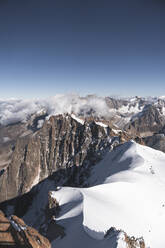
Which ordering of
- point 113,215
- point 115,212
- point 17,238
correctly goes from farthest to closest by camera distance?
point 115,212
point 113,215
point 17,238

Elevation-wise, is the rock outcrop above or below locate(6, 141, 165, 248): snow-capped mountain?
above

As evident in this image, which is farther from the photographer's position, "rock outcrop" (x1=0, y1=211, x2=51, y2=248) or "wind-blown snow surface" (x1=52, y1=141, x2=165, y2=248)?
"wind-blown snow surface" (x1=52, y1=141, x2=165, y2=248)

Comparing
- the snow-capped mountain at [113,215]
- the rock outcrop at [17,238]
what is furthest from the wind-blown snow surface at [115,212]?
the rock outcrop at [17,238]

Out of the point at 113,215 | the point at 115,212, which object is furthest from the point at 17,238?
the point at 115,212

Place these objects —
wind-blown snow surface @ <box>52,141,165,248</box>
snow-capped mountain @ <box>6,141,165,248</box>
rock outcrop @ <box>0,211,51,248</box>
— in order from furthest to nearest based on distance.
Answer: wind-blown snow surface @ <box>52,141,165,248</box>, snow-capped mountain @ <box>6,141,165,248</box>, rock outcrop @ <box>0,211,51,248</box>

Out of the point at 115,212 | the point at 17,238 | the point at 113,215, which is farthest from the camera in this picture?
the point at 115,212

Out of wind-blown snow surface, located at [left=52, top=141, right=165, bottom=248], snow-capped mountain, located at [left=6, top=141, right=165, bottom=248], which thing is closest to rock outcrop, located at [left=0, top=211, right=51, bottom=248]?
wind-blown snow surface, located at [left=52, top=141, right=165, bottom=248]

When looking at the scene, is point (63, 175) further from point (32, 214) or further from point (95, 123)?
point (95, 123)

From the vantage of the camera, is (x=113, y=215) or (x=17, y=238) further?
(x=113, y=215)

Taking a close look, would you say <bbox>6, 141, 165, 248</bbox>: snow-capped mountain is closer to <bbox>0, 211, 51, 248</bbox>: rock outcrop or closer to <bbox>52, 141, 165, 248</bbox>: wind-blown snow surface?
<bbox>52, 141, 165, 248</bbox>: wind-blown snow surface

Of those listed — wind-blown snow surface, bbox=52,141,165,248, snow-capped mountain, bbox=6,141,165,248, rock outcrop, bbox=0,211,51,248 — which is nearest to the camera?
rock outcrop, bbox=0,211,51,248

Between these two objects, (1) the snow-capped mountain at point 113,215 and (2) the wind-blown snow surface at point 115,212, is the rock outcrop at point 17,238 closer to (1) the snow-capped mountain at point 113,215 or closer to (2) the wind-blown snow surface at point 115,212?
(2) the wind-blown snow surface at point 115,212

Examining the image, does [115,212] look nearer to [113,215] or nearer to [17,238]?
[113,215]
